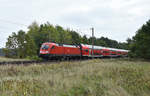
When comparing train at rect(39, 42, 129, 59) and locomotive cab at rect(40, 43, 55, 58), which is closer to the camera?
locomotive cab at rect(40, 43, 55, 58)

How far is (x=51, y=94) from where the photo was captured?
5.39 m

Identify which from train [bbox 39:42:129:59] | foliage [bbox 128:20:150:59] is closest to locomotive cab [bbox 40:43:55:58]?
train [bbox 39:42:129:59]

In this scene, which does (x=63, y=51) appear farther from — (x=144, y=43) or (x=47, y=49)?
(x=144, y=43)

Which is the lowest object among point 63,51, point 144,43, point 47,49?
point 63,51

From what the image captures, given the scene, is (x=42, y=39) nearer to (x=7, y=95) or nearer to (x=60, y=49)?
(x=60, y=49)

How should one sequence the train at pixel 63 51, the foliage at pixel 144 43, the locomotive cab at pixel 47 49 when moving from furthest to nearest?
the foliage at pixel 144 43, the train at pixel 63 51, the locomotive cab at pixel 47 49

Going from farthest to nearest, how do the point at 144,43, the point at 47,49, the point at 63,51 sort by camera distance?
1. the point at 144,43
2. the point at 63,51
3. the point at 47,49

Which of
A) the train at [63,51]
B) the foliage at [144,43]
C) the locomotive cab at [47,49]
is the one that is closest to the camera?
the locomotive cab at [47,49]

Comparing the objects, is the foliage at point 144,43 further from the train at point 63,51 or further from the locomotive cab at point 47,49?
the locomotive cab at point 47,49

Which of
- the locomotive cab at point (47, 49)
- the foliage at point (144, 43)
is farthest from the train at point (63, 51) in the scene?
the foliage at point (144, 43)

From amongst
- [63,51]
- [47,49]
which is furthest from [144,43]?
[47,49]

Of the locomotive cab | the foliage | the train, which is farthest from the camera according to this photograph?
the foliage

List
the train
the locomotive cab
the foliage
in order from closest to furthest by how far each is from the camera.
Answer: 1. the locomotive cab
2. the train
3. the foliage

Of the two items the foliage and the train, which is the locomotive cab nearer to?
the train
